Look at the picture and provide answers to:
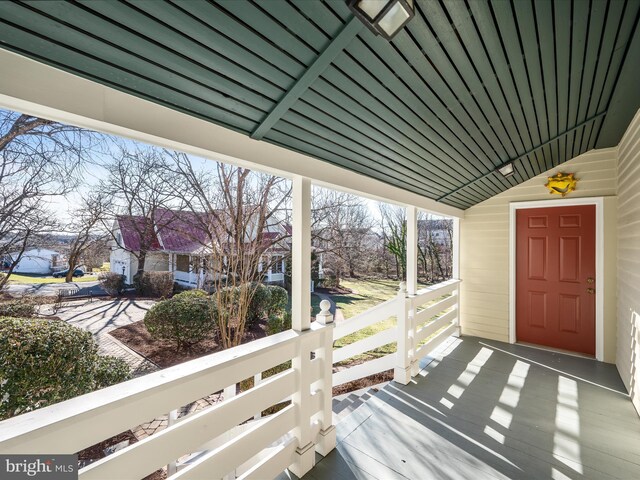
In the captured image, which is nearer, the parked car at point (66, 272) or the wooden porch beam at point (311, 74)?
the wooden porch beam at point (311, 74)

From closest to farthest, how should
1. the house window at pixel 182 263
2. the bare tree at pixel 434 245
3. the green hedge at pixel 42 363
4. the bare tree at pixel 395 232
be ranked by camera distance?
the green hedge at pixel 42 363 → the house window at pixel 182 263 → the bare tree at pixel 395 232 → the bare tree at pixel 434 245

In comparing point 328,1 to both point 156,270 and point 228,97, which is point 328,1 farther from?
point 156,270

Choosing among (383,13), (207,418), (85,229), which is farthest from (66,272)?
(383,13)

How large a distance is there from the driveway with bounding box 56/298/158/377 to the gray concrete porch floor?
208cm

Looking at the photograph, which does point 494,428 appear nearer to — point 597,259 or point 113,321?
point 597,259

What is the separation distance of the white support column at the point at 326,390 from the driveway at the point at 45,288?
2058 mm

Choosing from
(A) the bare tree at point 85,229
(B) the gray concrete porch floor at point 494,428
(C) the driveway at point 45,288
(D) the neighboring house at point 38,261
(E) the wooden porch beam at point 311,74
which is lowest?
(B) the gray concrete porch floor at point 494,428

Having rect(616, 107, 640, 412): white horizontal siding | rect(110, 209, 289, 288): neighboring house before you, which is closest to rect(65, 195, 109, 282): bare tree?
rect(110, 209, 289, 288): neighboring house

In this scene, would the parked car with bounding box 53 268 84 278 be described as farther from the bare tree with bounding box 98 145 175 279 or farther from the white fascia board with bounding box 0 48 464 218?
the white fascia board with bounding box 0 48 464 218

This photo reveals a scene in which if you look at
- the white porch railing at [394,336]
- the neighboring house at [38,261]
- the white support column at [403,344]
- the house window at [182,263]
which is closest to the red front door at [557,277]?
the white porch railing at [394,336]

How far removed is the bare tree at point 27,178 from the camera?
6.96ft

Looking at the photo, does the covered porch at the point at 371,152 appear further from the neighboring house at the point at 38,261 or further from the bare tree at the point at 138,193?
the bare tree at the point at 138,193

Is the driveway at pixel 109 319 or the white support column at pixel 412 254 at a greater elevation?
the white support column at pixel 412 254

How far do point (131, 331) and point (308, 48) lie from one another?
3.06m
